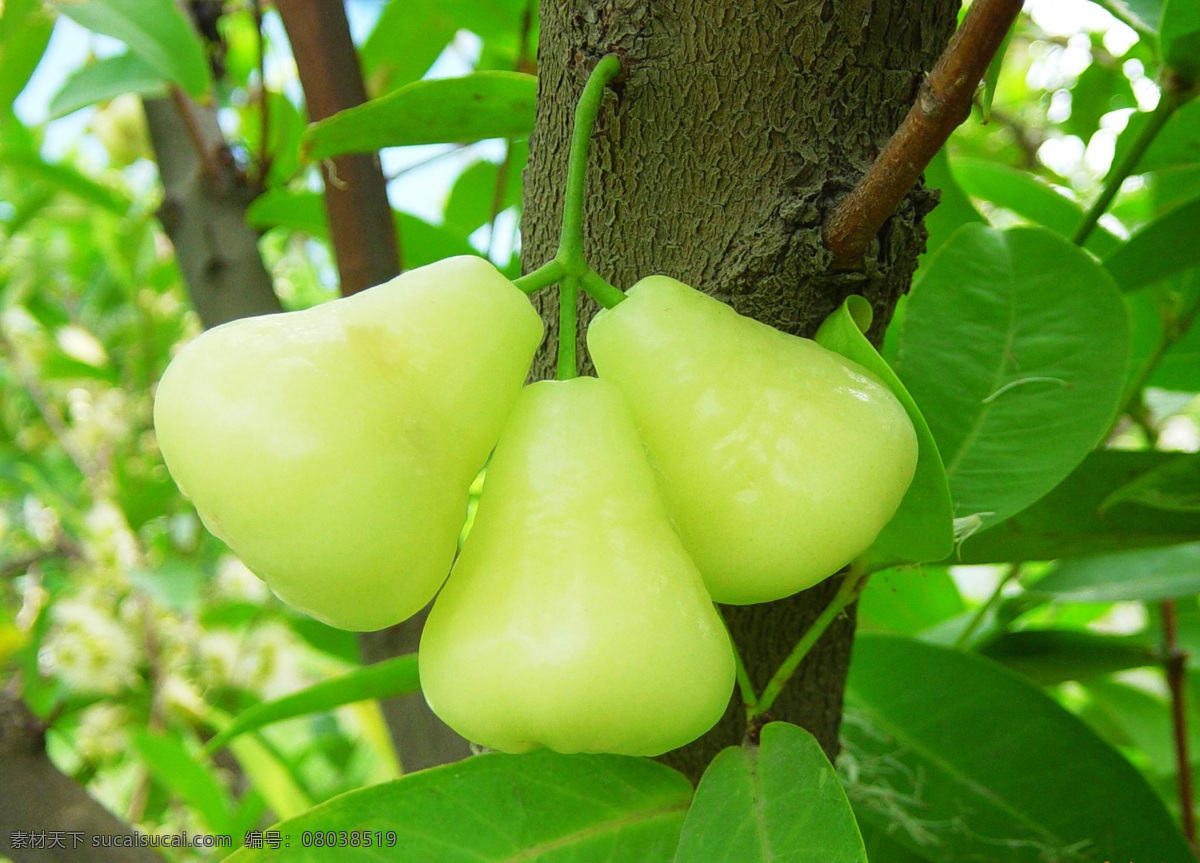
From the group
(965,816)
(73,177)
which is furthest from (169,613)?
(965,816)

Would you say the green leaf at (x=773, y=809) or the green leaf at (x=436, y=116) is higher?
the green leaf at (x=436, y=116)

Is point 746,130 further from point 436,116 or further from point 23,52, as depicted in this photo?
point 23,52

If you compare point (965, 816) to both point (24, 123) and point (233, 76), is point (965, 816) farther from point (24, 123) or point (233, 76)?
point (24, 123)

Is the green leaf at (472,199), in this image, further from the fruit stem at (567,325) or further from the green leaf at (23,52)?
the fruit stem at (567,325)

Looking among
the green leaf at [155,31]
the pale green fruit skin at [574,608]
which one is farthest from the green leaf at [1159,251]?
the green leaf at [155,31]

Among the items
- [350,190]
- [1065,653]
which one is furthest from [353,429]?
[1065,653]

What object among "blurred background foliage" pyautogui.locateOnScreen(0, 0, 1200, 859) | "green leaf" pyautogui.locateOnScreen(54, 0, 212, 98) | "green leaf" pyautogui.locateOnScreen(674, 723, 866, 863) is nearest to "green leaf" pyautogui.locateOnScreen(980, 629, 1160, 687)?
"blurred background foliage" pyautogui.locateOnScreen(0, 0, 1200, 859)
